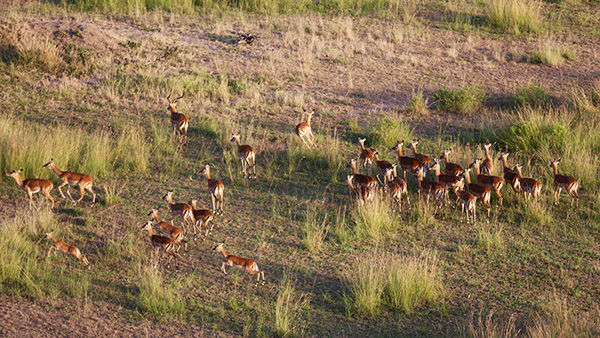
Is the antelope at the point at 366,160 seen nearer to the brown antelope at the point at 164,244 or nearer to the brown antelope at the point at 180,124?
the brown antelope at the point at 180,124

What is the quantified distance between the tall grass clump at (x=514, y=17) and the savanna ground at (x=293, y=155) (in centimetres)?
14

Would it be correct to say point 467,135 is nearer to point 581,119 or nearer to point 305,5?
point 581,119

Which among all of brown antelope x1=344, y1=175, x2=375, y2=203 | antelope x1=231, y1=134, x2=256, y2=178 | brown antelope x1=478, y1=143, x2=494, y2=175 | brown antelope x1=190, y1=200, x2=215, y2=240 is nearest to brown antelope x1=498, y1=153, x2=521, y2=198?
brown antelope x1=478, y1=143, x2=494, y2=175

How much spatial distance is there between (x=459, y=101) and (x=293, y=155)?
5278 mm

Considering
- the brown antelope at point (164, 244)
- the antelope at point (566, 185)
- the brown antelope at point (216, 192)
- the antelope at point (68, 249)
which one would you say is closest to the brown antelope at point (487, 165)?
the antelope at point (566, 185)

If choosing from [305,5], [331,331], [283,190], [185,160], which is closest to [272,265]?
[331,331]

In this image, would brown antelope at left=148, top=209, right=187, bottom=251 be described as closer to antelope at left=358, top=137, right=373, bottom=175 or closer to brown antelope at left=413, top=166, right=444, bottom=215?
brown antelope at left=413, top=166, right=444, bottom=215

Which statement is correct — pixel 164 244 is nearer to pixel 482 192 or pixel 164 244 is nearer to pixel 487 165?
pixel 482 192

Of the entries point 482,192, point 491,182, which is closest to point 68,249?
point 482,192

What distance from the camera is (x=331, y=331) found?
818cm

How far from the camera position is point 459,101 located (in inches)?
651

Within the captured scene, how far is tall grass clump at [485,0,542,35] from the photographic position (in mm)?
23109

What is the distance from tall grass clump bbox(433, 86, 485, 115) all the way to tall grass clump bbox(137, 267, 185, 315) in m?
9.89

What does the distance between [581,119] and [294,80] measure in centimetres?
724
